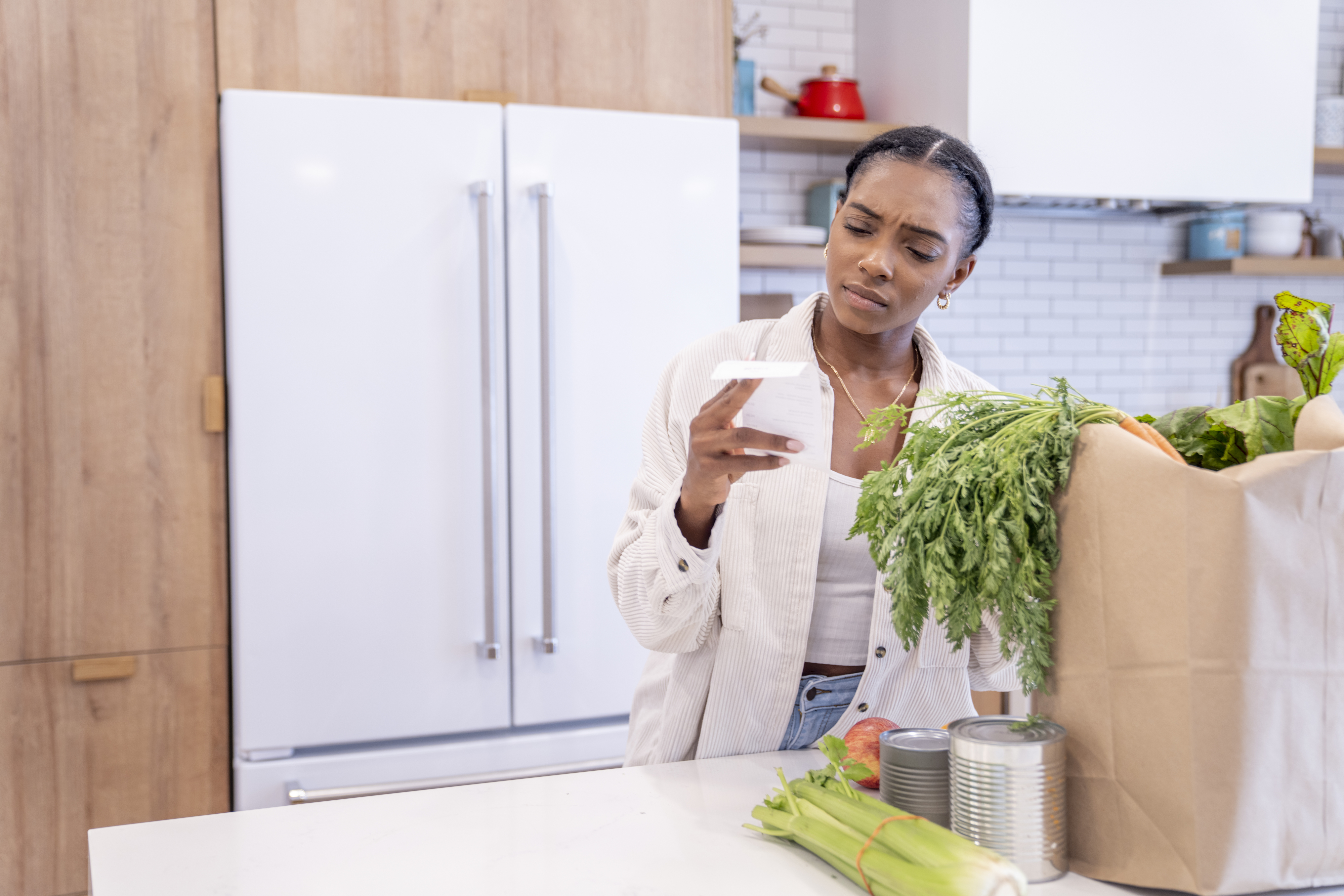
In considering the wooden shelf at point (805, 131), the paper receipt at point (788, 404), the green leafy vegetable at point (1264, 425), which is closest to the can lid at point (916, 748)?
the paper receipt at point (788, 404)

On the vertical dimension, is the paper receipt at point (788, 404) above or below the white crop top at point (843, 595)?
above

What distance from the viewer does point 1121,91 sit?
10.0 feet

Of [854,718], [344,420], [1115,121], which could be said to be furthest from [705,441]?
[1115,121]

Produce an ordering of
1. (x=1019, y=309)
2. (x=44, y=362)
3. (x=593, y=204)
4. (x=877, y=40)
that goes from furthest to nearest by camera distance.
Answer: (x=1019, y=309)
(x=877, y=40)
(x=593, y=204)
(x=44, y=362)

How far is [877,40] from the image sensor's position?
338 cm

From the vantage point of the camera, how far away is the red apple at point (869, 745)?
46.4 inches

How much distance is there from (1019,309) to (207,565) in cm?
269

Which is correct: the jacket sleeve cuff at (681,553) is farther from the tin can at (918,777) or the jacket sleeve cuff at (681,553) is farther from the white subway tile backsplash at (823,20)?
the white subway tile backsplash at (823,20)

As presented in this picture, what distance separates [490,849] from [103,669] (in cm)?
156

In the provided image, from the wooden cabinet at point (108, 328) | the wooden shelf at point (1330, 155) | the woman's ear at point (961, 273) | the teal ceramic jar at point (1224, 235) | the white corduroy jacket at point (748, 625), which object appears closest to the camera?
the white corduroy jacket at point (748, 625)

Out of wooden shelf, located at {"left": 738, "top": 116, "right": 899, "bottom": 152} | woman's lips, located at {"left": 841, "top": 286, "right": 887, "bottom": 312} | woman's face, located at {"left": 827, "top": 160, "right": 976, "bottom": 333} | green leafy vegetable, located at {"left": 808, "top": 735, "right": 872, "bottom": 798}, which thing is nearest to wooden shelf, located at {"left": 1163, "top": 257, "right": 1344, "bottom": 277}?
wooden shelf, located at {"left": 738, "top": 116, "right": 899, "bottom": 152}

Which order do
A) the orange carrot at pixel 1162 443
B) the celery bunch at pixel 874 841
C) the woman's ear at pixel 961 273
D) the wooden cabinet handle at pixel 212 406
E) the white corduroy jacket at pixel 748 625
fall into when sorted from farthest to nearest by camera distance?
1. the wooden cabinet handle at pixel 212 406
2. the woman's ear at pixel 961 273
3. the white corduroy jacket at pixel 748 625
4. the orange carrot at pixel 1162 443
5. the celery bunch at pixel 874 841

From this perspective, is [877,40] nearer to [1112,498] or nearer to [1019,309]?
[1019,309]

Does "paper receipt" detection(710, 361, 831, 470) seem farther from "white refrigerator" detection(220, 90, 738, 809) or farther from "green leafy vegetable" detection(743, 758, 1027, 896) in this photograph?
"white refrigerator" detection(220, 90, 738, 809)
